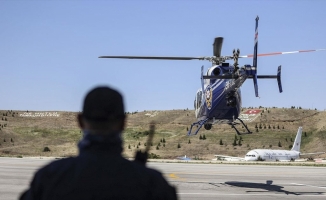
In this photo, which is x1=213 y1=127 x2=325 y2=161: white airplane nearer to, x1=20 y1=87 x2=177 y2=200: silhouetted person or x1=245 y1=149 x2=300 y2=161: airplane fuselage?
x1=245 y1=149 x2=300 y2=161: airplane fuselage

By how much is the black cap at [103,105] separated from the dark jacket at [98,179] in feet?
0.50

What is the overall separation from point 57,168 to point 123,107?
505 mm

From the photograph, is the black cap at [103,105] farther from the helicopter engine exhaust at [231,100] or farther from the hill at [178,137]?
the hill at [178,137]

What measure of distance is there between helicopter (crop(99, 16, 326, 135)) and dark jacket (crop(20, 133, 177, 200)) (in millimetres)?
19640

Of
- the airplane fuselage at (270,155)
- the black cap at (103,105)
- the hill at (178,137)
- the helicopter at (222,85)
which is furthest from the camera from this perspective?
the hill at (178,137)

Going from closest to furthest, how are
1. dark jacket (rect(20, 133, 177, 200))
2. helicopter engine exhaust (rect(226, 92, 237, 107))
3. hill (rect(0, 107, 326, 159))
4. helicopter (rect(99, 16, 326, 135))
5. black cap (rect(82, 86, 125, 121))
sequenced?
1. dark jacket (rect(20, 133, 177, 200))
2. black cap (rect(82, 86, 125, 121))
3. helicopter (rect(99, 16, 326, 135))
4. helicopter engine exhaust (rect(226, 92, 237, 107))
5. hill (rect(0, 107, 326, 159))

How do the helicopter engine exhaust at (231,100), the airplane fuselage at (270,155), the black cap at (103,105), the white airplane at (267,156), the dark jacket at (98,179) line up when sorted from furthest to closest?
the airplane fuselage at (270,155) < the white airplane at (267,156) < the helicopter engine exhaust at (231,100) < the black cap at (103,105) < the dark jacket at (98,179)

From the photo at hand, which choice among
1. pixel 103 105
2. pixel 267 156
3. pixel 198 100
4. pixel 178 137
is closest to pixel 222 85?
pixel 198 100

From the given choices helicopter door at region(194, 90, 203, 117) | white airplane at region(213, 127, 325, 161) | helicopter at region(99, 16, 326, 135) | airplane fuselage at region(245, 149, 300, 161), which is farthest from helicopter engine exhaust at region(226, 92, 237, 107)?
airplane fuselage at region(245, 149, 300, 161)

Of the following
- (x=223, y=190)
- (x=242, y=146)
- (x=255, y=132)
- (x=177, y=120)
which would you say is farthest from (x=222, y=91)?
(x=177, y=120)

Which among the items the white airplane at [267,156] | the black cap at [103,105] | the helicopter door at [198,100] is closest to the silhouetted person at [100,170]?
the black cap at [103,105]

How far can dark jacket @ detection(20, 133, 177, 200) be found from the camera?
111 inches

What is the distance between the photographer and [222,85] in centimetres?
2517

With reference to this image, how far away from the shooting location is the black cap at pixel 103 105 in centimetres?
299
